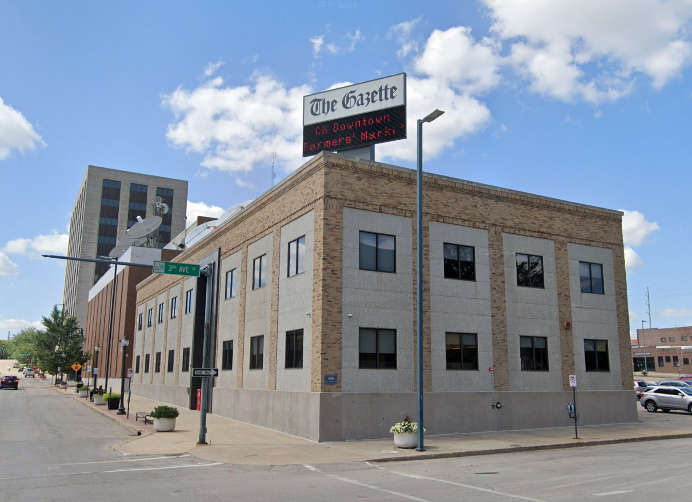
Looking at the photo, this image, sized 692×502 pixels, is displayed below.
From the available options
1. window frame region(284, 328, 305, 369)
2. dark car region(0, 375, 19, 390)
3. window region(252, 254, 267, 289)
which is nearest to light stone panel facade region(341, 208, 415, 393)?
window frame region(284, 328, 305, 369)

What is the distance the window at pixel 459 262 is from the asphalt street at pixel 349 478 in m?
8.18

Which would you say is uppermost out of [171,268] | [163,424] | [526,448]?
[171,268]

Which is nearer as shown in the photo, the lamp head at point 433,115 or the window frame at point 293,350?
the lamp head at point 433,115

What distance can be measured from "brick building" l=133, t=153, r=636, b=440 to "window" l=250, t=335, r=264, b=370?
94mm

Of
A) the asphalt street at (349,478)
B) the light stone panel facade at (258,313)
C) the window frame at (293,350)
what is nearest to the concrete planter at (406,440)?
the asphalt street at (349,478)

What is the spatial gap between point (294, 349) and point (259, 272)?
19.5ft

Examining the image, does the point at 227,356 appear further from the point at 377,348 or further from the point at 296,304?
the point at 377,348

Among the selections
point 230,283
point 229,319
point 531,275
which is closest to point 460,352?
point 531,275

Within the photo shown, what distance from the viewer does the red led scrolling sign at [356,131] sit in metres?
26.5

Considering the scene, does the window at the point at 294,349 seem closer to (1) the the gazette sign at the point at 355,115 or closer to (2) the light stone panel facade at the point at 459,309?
(2) the light stone panel facade at the point at 459,309

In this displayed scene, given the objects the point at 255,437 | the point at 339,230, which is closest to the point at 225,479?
the point at 255,437

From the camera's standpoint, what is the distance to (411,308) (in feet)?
77.0

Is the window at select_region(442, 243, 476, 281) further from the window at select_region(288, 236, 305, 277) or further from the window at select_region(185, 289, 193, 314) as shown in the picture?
the window at select_region(185, 289, 193, 314)

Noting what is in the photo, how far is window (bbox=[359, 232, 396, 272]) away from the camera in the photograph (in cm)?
2302
